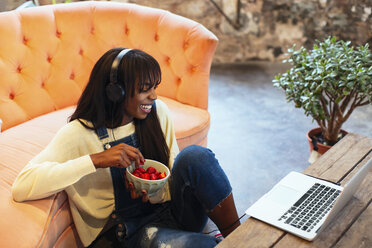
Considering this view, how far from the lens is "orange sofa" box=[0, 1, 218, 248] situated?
74.8 inches

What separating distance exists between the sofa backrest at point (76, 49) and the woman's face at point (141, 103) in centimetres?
77

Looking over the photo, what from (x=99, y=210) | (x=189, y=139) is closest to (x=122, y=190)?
(x=99, y=210)

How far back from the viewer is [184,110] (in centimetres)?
207

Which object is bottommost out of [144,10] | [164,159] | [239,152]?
[239,152]

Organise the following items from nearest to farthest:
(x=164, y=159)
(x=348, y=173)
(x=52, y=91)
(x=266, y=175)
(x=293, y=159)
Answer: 1. (x=348, y=173)
2. (x=164, y=159)
3. (x=52, y=91)
4. (x=266, y=175)
5. (x=293, y=159)

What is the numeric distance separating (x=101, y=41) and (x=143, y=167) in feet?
3.38

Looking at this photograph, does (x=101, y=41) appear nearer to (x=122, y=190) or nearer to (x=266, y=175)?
(x=122, y=190)

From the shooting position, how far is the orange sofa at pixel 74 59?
1900mm

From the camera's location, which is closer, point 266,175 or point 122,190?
point 122,190

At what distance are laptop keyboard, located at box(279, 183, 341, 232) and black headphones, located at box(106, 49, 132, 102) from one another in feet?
1.93

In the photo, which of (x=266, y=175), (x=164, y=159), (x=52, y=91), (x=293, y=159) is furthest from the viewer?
(x=293, y=159)

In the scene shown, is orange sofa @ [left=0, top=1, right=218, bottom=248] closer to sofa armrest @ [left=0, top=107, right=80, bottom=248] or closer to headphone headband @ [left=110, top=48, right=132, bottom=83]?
sofa armrest @ [left=0, top=107, right=80, bottom=248]

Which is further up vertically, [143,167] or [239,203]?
[143,167]

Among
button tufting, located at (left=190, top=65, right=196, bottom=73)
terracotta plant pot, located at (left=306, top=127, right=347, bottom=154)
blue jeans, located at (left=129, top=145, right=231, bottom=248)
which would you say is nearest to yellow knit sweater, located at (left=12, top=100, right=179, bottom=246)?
blue jeans, located at (left=129, top=145, right=231, bottom=248)
